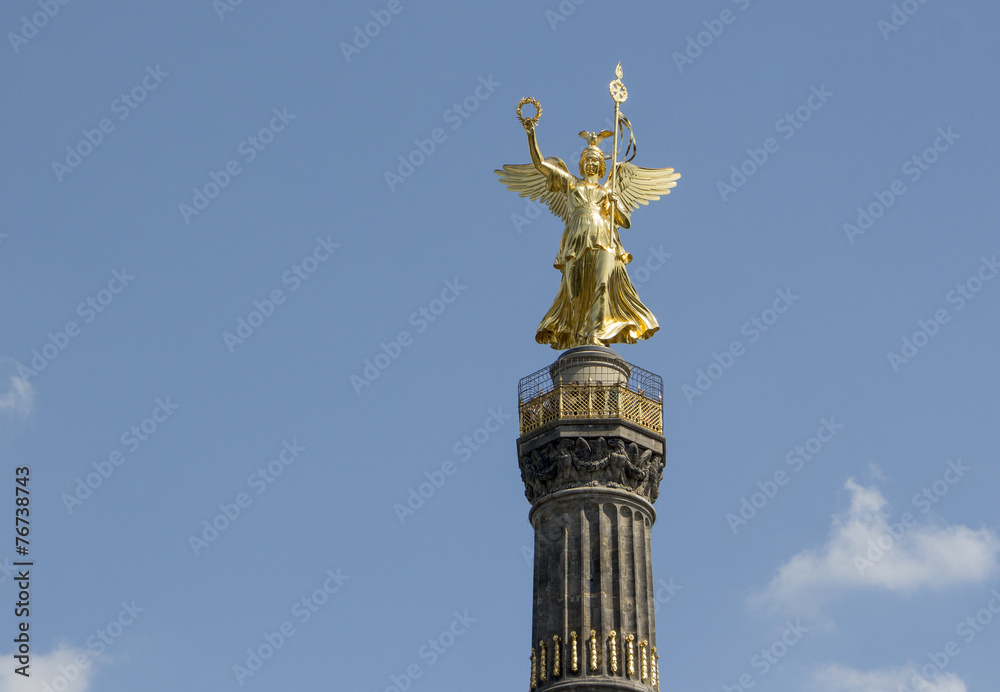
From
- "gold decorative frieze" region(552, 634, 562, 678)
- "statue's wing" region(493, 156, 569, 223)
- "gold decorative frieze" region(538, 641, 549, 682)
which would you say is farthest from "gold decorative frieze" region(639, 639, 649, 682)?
"statue's wing" region(493, 156, 569, 223)

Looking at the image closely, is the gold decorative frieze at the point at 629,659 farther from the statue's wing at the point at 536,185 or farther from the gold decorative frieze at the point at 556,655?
the statue's wing at the point at 536,185

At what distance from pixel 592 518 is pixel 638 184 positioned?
12433 mm

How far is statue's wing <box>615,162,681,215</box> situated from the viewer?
56969 mm

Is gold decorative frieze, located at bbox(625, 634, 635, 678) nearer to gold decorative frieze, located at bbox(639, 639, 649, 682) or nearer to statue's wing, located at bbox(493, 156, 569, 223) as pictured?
gold decorative frieze, located at bbox(639, 639, 649, 682)

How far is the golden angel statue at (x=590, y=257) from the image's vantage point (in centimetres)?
5475

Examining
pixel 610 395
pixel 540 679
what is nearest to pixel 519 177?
pixel 610 395

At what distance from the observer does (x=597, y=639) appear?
4869 centimetres

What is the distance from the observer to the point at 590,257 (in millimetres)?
54812

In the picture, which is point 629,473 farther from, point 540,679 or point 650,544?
point 540,679

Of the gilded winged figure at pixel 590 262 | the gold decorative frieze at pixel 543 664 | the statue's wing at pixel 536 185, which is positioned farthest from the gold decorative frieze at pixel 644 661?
the statue's wing at pixel 536 185

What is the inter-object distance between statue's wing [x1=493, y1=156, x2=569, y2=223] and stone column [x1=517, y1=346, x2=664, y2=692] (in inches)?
221

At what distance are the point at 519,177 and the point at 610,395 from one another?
924 cm

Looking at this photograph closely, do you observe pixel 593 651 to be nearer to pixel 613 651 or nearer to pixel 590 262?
pixel 613 651

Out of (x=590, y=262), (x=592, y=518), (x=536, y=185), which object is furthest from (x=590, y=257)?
(x=592, y=518)
